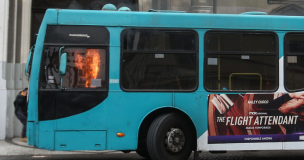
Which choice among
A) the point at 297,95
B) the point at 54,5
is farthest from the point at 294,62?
the point at 54,5

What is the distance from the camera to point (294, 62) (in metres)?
7.39

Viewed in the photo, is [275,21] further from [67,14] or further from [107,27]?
[67,14]

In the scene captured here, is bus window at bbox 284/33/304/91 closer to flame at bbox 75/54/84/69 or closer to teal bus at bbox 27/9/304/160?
teal bus at bbox 27/9/304/160

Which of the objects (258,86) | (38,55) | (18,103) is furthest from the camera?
(18,103)

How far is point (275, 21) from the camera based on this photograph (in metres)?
7.36

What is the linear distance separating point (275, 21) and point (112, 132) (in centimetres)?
371

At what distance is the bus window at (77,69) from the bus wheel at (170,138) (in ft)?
4.04

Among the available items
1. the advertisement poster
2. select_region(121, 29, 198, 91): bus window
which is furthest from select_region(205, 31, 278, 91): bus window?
select_region(121, 29, 198, 91): bus window

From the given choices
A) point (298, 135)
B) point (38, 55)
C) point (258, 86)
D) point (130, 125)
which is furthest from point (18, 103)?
point (298, 135)

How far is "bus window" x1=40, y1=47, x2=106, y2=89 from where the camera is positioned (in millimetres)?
6742

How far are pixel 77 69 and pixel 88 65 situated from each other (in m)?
0.20

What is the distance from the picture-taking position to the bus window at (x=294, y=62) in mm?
7352

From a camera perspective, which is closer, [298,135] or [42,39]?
[42,39]

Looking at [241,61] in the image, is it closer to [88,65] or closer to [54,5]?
[88,65]
